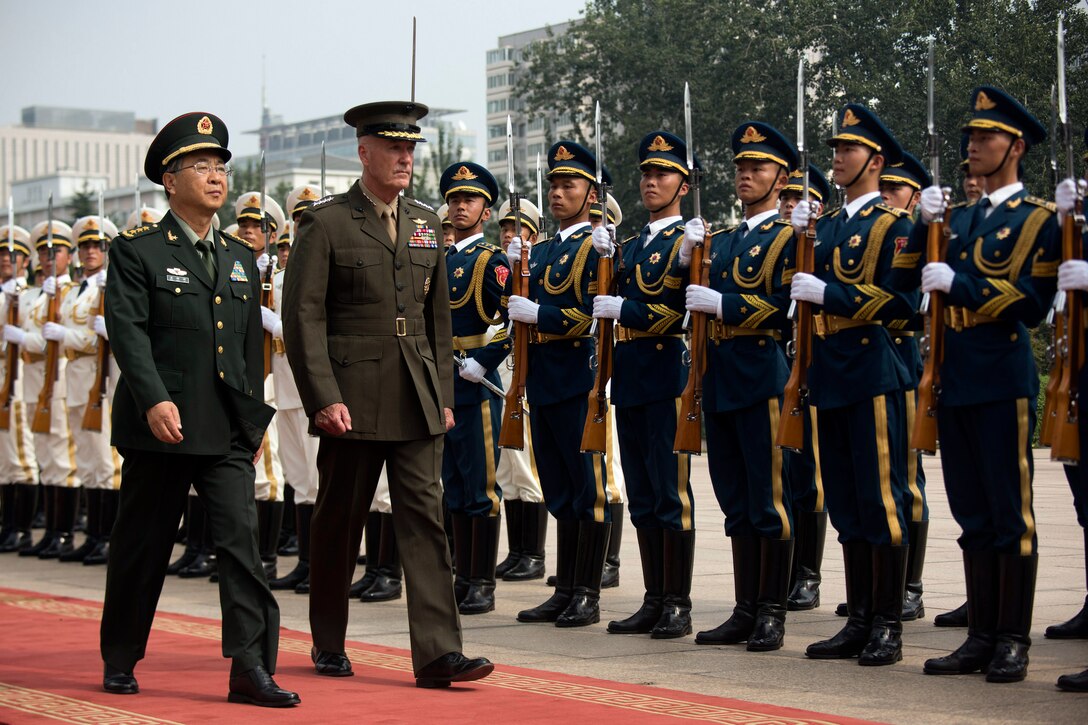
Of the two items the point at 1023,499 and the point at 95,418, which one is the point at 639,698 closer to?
the point at 1023,499

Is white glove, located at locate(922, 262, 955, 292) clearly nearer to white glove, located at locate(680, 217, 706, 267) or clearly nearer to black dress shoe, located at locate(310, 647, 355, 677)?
white glove, located at locate(680, 217, 706, 267)

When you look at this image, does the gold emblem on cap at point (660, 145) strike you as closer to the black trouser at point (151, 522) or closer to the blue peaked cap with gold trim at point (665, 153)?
the blue peaked cap with gold trim at point (665, 153)

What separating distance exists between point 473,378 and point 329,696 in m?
3.02

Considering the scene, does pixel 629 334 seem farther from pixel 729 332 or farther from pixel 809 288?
pixel 809 288

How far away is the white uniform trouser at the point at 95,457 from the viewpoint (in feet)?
39.1

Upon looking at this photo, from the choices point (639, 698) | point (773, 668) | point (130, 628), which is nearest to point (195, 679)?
point (130, 628)

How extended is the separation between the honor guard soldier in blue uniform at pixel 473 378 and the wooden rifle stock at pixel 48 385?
4170 mm

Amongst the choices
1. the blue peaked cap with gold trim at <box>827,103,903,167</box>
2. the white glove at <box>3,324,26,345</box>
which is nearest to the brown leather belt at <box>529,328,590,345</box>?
the blue peaked cap with gold trim at <box>827,103,903,167</box>

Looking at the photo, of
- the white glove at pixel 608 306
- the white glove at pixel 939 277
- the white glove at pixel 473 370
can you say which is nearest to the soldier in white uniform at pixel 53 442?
the white glove at pixel 473 370

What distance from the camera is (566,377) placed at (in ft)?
28.1

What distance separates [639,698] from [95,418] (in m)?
6.36

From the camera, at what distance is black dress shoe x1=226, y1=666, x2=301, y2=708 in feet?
19.8

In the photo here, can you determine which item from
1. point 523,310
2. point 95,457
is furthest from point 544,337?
point 95,457

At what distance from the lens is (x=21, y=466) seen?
1304 centimetres
